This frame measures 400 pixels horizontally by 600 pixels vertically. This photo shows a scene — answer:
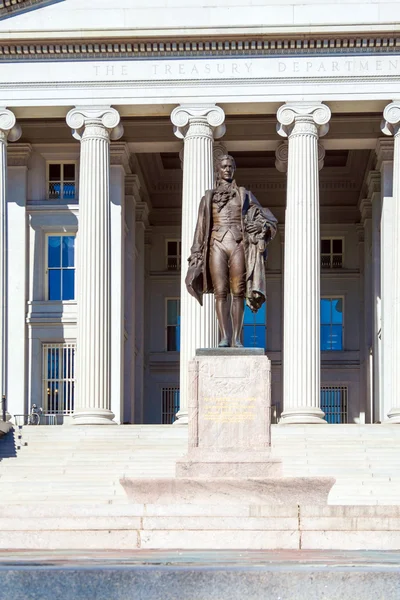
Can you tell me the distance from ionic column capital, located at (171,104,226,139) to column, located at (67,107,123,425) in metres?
2.03

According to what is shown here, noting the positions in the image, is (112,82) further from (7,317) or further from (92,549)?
(92,549)

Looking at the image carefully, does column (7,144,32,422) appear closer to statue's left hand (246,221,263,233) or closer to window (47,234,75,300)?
window (47,234,75,300)

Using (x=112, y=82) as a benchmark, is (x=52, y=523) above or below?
below

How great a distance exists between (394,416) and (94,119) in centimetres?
1381

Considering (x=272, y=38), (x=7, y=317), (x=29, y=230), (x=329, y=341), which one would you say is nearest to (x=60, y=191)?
(x=29, y=230)

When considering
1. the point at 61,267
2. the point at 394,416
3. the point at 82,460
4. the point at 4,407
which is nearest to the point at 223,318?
the point at 82,460

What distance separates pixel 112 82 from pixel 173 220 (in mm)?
16946

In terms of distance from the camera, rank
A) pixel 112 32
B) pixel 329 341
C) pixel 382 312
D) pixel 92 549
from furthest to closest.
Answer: pixel 329 341 → pixel 382 312 → pixel 112 32 → pixel 92 549

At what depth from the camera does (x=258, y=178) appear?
226ft

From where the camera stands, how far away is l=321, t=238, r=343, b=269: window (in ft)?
226

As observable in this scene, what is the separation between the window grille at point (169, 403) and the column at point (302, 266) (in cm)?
1573

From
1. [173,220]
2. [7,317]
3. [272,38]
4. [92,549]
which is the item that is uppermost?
[272,38]

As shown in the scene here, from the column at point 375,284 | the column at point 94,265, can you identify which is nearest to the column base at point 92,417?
the column at point 94,265

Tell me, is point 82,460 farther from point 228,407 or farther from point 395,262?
point 228,407
